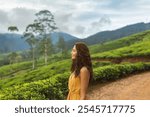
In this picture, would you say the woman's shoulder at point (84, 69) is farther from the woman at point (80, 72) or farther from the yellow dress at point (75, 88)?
the yellow dress at point (75, 88)

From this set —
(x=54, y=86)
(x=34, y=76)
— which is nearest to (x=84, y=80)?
(x=54, y=86)

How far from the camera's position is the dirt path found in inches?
747

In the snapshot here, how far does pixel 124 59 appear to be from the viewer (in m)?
44.3

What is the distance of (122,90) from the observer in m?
21.2

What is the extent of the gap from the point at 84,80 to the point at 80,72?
16 centimetres

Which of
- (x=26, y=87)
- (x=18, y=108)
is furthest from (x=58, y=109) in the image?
(x=26, y=87)

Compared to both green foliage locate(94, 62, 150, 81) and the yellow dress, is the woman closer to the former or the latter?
the yellow dress

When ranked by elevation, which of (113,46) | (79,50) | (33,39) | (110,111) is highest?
(79,50)

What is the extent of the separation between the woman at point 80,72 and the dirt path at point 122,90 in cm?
1226

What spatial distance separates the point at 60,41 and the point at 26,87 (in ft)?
354

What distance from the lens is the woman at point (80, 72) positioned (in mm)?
5652

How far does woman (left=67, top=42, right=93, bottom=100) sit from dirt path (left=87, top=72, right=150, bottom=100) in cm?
1226

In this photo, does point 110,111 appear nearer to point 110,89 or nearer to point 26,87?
point 26,87

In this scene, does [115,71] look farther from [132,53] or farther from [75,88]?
[75,88]
